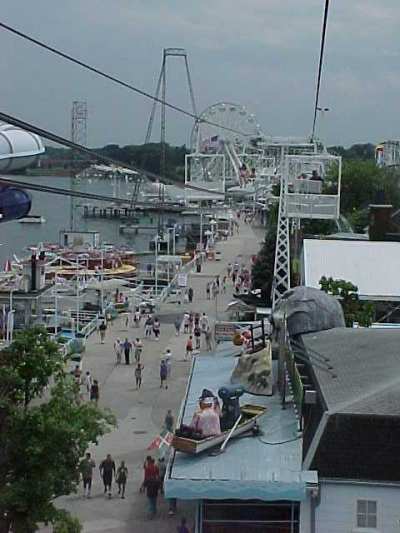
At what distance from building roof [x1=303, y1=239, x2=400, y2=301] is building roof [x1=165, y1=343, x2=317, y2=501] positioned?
540 inches

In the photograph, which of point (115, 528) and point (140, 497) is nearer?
point (115, 528)

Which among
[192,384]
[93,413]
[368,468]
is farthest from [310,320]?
[93,413]

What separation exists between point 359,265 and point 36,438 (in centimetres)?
2282

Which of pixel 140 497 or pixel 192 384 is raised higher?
pixel 192 384

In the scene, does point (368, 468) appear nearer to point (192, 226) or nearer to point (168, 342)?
point (168, 342)

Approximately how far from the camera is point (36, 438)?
34.9 ft

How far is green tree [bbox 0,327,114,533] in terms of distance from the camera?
1056cm

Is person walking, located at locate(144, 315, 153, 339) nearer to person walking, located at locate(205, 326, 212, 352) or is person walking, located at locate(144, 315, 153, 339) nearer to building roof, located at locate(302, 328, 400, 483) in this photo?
person walking, located at locate(205, 326, 212, 352)

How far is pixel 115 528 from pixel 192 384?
474 cm

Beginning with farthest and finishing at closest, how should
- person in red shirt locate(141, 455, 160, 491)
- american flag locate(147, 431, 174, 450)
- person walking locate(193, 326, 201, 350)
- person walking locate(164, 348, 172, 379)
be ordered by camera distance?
1. person walking locate(193, 326, 201, 350)
2. person walking locate(164, 348, 172, 379)
3. american flag locate(147, 431, 174, 450)
4. person in red shirt locate(141, 455, 160, 491)

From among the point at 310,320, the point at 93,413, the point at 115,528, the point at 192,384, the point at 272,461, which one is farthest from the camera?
the point at 192,384

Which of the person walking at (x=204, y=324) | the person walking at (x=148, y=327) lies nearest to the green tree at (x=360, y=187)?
the person walking at (x=204, y=324)

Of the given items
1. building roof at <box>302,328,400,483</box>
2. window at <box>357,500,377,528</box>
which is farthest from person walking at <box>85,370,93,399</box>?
window at <box>357,500,377,528</box>

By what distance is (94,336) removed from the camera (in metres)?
38.7
